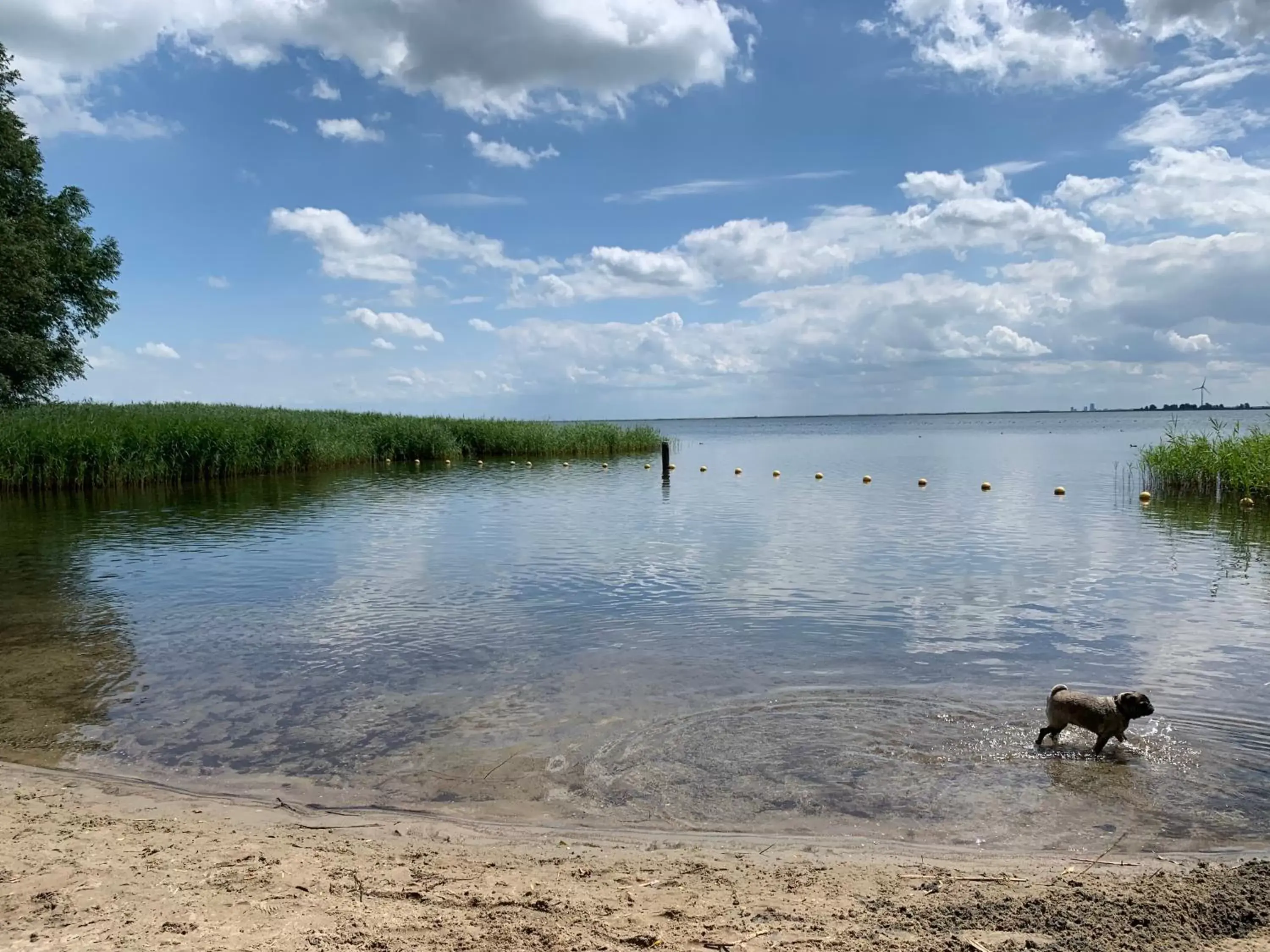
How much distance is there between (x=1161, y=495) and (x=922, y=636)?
20873 millimetres

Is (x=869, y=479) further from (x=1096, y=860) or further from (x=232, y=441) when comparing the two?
(x=1096, y=860)

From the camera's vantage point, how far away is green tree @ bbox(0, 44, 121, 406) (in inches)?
1068

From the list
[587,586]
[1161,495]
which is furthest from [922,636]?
[1161,495]

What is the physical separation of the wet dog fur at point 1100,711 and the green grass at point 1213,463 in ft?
70.8

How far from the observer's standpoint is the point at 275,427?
38969 millimetres

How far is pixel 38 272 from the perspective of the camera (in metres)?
29.5

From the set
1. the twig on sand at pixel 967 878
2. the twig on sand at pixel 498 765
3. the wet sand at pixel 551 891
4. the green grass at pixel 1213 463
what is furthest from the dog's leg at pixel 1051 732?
the green grass at pixel 1213 463

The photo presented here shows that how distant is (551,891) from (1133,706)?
4.91 metres

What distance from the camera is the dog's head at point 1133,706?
707 centimetres

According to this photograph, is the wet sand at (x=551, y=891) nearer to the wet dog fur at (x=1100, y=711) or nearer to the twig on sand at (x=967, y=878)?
the twig on sand at (x=967, y=878)

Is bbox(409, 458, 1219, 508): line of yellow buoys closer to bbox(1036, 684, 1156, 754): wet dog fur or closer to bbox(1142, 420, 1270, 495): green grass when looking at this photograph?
bbox(1142, 420, 1270, 495): green grass

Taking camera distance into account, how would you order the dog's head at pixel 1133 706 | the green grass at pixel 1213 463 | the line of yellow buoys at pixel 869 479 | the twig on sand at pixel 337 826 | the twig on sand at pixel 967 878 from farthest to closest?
the line of yellow buoys at pixel 869 479 → the green grass at pixel 1213 463 → the dog's head at pixel 1133 706 → the twig on sand at pixel 337 826 → the twig on sand at pixel 967 878

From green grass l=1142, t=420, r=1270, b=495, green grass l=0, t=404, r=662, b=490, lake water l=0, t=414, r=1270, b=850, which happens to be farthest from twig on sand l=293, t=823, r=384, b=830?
green grass l=0, t=404, r=662, b=490

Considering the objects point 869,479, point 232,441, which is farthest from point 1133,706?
point 232,441
